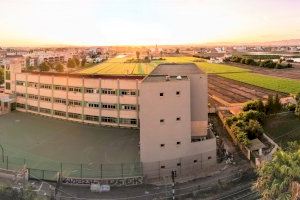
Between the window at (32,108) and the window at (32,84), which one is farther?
the window at (32,108)

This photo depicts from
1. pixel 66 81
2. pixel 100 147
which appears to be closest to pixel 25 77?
pixel 66 81

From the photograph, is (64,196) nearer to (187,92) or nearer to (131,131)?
(187,92)

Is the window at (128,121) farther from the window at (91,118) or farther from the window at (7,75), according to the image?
the window at (7,75)

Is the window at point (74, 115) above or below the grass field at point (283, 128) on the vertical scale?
above

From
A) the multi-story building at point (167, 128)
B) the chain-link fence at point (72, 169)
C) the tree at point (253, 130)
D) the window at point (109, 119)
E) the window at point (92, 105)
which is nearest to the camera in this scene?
the chain-link fence at point (72, 169)

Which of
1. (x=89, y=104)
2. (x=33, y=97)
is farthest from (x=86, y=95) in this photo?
(x=33, y=97)

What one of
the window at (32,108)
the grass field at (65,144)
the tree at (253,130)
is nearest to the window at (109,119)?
the grass field at (65,144)

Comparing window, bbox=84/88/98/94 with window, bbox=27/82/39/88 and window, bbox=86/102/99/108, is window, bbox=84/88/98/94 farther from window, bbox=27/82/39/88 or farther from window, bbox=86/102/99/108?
window, bbox=27/82/39/88
